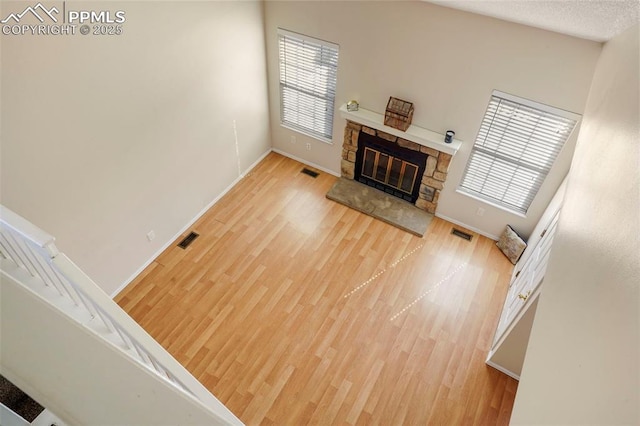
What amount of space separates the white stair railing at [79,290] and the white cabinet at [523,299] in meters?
3.00

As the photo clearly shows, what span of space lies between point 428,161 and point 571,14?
111 inches

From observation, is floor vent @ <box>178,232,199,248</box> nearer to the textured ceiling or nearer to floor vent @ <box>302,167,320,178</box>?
floor vent @ <box>302,167,320,178</box>

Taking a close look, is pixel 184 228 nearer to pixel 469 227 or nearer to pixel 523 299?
pixel 469 227

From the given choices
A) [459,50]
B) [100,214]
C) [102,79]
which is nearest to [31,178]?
[100,214]

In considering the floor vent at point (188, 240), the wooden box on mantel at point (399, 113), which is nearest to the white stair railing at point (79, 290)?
the floor vent at point (188, 240)

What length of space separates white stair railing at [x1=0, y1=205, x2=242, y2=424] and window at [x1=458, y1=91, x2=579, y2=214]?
449cm

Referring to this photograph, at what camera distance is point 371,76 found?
5203mm

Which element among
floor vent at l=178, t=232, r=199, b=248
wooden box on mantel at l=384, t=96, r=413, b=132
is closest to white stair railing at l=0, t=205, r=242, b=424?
floor vent at l=178, t=232, r=199, b=248

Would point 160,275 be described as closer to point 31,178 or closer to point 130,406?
point 31,178

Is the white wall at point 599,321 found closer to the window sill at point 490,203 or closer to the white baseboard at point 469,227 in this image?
the window sill at point 490,203

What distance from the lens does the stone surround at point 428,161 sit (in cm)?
536

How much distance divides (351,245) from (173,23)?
11.6 ft

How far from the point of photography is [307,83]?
19.2 ft

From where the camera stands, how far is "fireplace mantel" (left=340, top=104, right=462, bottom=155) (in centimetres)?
505
